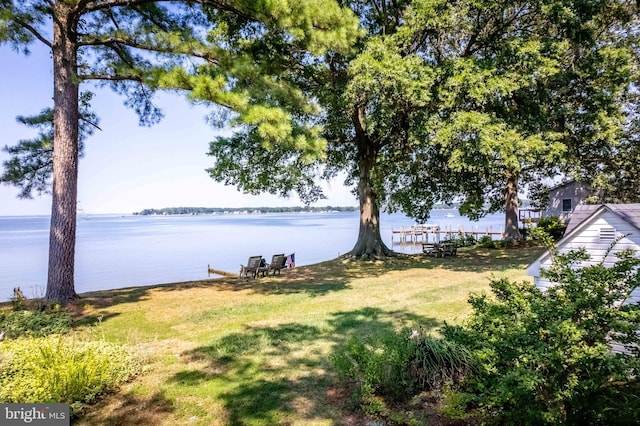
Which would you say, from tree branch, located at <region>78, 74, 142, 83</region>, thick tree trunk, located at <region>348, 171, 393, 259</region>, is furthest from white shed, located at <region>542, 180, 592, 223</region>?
tree branch, located at <region>78, 74, 142, 83</region>

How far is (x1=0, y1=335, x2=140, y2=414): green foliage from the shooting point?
4.00 m

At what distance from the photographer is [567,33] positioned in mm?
12406

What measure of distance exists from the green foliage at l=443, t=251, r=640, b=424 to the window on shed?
260cm

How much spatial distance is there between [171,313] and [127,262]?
1104 inches

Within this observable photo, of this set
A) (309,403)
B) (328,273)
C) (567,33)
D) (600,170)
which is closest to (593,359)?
(309,403)

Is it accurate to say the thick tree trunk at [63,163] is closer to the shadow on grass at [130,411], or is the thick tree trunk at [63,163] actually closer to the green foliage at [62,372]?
the green foliage at [62,372]

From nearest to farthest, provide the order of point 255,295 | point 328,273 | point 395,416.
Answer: point 395,416 → point 255,295 → point 328,273

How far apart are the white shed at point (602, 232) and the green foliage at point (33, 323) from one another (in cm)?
827

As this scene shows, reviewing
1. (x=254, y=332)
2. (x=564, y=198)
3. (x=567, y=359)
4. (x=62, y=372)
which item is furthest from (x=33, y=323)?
(x=564, y=198)

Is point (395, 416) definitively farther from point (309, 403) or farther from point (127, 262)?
point (127, 262)

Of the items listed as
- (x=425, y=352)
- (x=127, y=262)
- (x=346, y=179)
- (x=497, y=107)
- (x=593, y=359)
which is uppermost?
(x=497, y=107)

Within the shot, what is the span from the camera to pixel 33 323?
664cm

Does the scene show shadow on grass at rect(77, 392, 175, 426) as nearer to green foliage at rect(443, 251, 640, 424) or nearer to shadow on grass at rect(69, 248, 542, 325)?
green foliage at rect(443, 251, 640, 424)

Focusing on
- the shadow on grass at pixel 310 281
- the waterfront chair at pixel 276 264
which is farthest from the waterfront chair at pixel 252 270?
the waterfront chair at pixel 276 264
